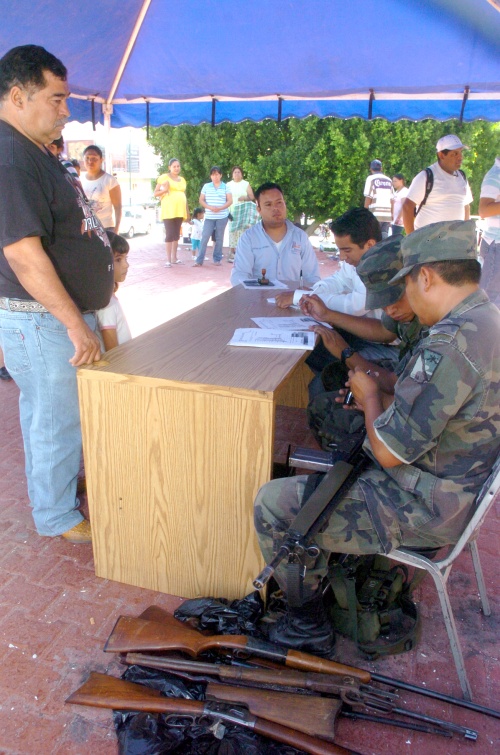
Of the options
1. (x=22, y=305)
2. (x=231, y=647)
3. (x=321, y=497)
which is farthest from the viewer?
(x=22, y=305)

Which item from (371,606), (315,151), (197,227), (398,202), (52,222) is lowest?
(371,606)

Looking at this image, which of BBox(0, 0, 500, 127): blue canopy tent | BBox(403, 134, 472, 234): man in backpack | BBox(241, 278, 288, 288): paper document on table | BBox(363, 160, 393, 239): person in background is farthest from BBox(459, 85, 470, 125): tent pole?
BBox(363, 160, 393, 239): person in background

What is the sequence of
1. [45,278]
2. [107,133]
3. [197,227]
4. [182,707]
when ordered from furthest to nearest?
[197,227] → [107,133] → [45,278] → [182,707]

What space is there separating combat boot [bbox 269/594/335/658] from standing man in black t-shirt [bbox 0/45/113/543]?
1129 mm

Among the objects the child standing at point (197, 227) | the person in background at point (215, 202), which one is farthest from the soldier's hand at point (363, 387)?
the child standing at point (197, 227)

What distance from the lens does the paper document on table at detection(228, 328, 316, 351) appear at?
253 cm

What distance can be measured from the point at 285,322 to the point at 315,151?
471 inches

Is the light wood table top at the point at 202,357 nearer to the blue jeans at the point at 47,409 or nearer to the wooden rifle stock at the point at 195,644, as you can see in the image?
the blue jeans at the point at 47,409

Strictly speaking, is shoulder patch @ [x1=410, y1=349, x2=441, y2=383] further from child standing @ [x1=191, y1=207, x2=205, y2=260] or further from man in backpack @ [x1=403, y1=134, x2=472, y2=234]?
child standing @ [x1=191, y1=207, x2=205, y2=260]

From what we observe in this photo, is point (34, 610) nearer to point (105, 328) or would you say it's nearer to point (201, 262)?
point (105, 328)

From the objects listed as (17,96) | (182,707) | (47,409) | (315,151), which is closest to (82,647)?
(182,707)

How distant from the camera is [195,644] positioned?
1.90 m

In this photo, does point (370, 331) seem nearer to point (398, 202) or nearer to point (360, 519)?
point (360, 519)

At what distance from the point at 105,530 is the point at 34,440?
0.53 m
